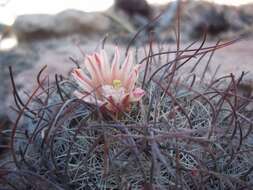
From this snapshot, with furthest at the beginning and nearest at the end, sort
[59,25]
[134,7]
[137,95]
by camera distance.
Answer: [134,7] → [59,25] → [137,95]

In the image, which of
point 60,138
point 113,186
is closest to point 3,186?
point 60,138

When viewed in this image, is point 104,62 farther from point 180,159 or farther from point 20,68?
point 20,68

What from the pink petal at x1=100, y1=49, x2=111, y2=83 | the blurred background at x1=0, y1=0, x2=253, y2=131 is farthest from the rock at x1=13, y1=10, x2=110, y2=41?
the pink petal at x1=100, y1=49, x2=111, y2=83

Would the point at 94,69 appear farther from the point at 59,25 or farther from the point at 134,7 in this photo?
the point at 134,7

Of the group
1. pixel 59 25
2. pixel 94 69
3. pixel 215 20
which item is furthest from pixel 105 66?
pixel 215 20

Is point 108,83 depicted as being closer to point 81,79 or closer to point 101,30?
point 81,79

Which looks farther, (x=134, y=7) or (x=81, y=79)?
(x=134, y=7)

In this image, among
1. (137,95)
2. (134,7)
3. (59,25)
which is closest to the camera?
(137,95)
